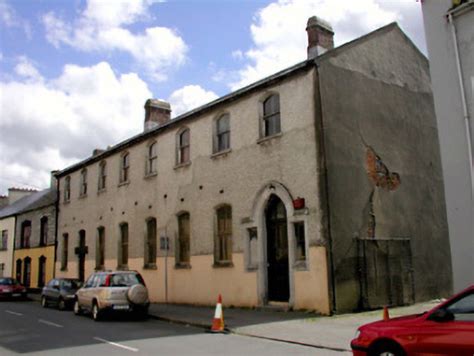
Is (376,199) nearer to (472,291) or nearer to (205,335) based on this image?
(205,335)

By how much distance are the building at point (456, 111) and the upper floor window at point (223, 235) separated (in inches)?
385

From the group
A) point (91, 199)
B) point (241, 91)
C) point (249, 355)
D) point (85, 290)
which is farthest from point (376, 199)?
point (91, 199)

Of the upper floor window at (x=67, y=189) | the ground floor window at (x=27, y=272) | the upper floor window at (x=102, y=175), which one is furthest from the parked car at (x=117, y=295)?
the ground floor window at (x=27, y=272)

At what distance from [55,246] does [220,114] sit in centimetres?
1841

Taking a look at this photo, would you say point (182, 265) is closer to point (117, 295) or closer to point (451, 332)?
point (117, 295)

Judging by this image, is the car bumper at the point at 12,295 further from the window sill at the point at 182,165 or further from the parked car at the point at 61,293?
the window sill at the point at 182,165

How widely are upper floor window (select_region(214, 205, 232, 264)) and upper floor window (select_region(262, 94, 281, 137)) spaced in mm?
3370

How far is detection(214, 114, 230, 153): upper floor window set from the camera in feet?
65.5

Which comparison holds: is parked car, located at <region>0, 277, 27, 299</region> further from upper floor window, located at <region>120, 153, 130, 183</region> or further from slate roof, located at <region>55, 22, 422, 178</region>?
slate roof, located at <region>55, 22, 422, 178</region>

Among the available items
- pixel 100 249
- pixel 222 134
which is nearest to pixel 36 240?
pixel 100 249

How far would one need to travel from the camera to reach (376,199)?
57.4 feet

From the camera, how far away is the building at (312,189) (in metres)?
16.0

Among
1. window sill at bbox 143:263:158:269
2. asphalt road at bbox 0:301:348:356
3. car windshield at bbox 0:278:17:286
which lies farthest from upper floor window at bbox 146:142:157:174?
car windshield at bbox 0:278:17:286

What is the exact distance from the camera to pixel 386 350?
672 cm
